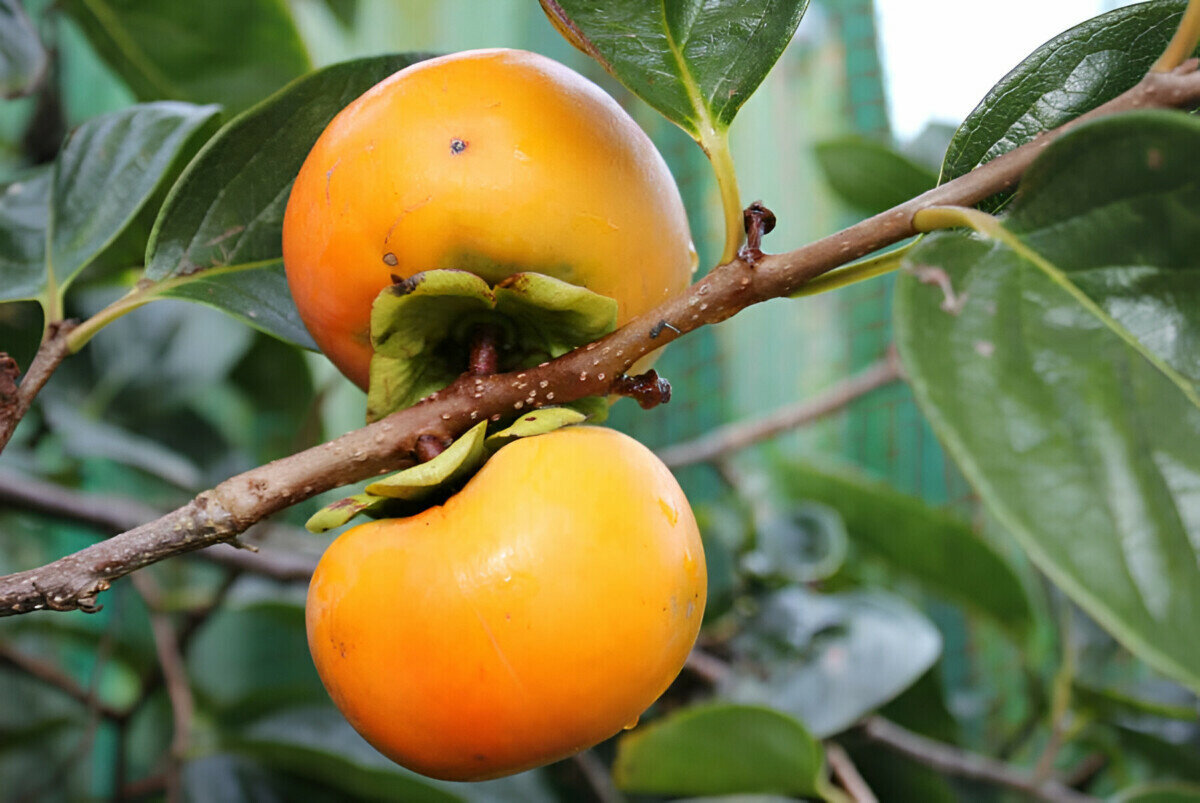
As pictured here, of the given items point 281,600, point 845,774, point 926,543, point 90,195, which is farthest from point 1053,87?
point 281,600

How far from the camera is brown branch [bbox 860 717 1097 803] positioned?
3.38ft

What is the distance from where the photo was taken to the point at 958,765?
1.03 m

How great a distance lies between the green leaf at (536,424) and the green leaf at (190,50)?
0.66 m

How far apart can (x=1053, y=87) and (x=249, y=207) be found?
A: 1.43 ft

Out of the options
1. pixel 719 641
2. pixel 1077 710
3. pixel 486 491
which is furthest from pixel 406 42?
pixel 486 491

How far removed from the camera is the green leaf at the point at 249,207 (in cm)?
52

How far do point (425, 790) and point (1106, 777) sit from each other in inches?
44.4

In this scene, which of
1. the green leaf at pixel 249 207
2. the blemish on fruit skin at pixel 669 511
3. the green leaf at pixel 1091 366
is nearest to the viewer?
the green leaf at pixel 1091 366

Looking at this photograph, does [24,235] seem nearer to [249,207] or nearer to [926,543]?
[249,207]

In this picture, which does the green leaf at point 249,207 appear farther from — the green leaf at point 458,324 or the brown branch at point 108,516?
the brown branch at point 108,516

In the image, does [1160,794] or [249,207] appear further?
[1160,794]

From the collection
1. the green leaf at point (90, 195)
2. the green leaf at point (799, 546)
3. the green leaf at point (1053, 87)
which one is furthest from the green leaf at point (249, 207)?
the green leaf at point (799, 546)

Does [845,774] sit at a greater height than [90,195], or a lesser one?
lesser

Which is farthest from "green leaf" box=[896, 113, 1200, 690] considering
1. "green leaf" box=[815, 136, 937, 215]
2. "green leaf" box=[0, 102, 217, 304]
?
"green leaf" box=[815, 136, 937, 215]
